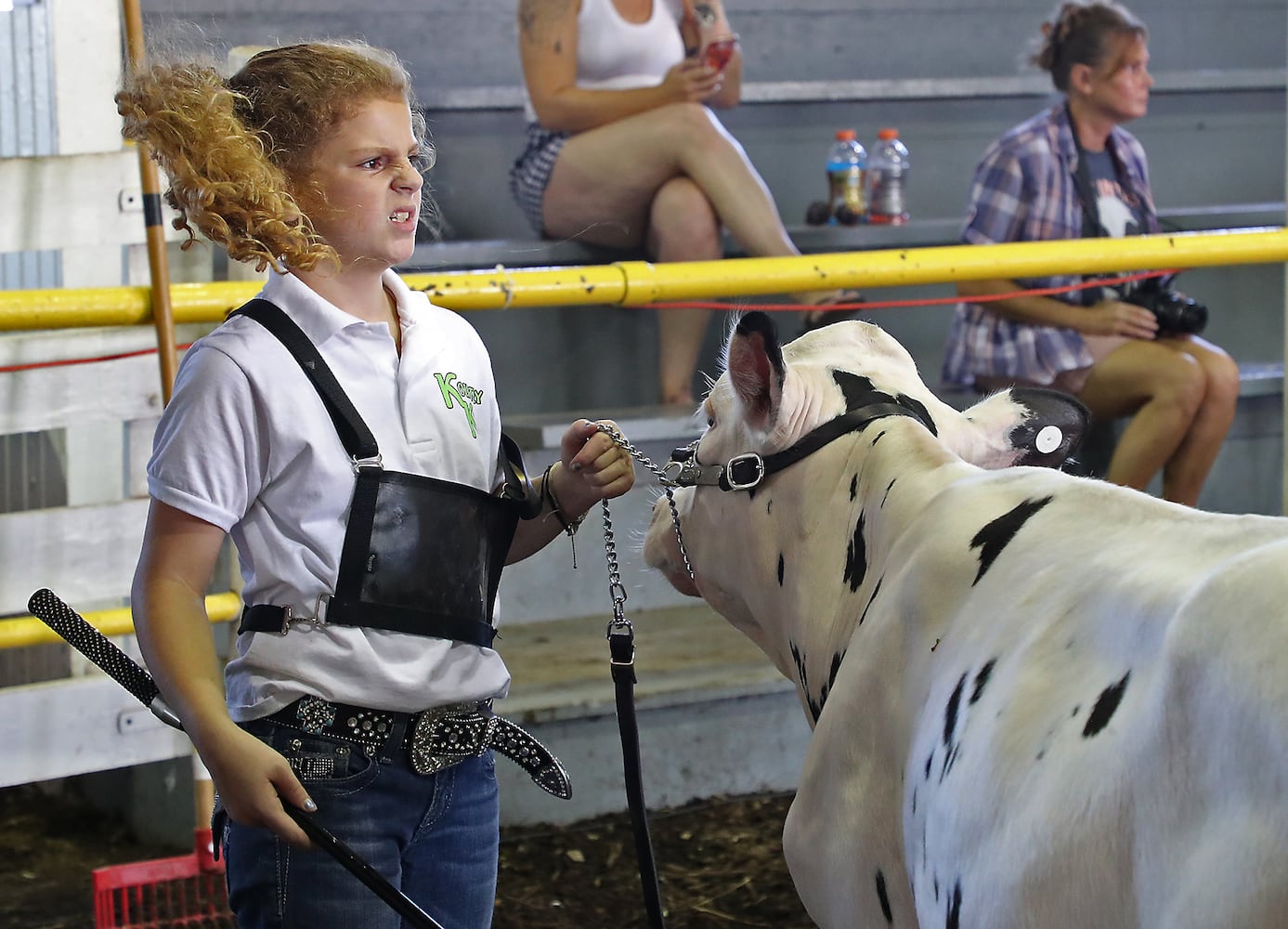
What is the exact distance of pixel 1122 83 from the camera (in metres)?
3.88

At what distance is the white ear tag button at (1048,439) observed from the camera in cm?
170

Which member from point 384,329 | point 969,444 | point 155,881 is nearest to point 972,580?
point 969,444

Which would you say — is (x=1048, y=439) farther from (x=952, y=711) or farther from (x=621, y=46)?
(x=621, y=46)

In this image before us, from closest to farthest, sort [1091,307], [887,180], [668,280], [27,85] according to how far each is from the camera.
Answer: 1. [668,280]
2. [27,85]
3. [1091,307]
4. [887,180]

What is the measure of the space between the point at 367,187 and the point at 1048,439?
808 millimetres

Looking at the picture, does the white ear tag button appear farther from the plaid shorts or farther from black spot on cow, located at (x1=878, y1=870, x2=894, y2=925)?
the plaid shorts

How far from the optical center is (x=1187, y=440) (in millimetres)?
3768

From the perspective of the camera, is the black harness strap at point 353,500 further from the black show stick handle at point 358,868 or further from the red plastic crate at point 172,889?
the red plastic crate at point 172,889

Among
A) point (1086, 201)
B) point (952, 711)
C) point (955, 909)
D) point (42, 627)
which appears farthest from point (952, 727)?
point (1086, 201)

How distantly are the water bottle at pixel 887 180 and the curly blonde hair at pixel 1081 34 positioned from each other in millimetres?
684

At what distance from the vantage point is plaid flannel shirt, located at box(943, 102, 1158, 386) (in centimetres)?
374

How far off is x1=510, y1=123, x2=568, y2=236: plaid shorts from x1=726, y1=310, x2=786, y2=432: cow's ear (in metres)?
2.25

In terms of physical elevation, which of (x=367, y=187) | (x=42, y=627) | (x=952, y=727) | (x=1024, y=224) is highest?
(x=367, y=187)

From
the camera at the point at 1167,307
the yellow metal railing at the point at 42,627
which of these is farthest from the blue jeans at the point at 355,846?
the camera at the point at 1167,307
